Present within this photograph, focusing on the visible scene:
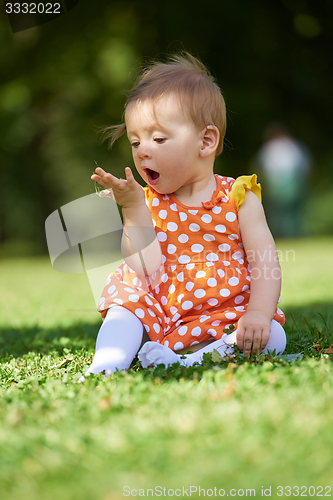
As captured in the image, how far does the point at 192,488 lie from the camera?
123 cm

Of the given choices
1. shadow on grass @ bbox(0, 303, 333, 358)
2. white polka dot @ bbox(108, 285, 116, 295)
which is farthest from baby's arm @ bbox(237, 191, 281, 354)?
white polka dot @ bbox(108, 285, 116, 295)

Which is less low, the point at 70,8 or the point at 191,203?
the point at 70,8

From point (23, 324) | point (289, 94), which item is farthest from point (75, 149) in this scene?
point (23, 324)

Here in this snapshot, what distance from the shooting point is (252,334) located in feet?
8.06

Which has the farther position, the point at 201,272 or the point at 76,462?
the point at 201,272

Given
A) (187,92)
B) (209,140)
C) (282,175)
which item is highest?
(282,175)

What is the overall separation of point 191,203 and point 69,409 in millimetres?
1433

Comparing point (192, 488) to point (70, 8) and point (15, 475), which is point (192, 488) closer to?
point (15, 475)

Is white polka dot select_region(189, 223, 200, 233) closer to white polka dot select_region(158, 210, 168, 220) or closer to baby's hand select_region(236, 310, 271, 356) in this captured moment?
white polka dot select_region(158, 210, 168, 220)

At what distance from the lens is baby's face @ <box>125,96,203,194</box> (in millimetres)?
2617

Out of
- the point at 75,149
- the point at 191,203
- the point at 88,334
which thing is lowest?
the point at 88,334

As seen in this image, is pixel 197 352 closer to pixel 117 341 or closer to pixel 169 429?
pixel 117 341

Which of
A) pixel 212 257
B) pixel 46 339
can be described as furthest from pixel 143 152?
pixel 46 339

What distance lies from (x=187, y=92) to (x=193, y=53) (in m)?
11.4
